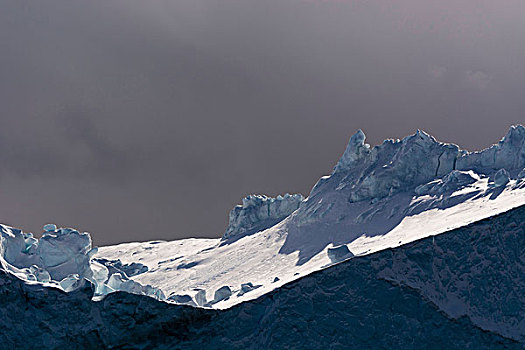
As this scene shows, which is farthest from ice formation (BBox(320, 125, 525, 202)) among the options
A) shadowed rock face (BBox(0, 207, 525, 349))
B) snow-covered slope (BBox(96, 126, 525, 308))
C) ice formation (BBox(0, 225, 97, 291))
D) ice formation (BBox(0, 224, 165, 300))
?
ice formation (BBox(0, 225, 97, 291))

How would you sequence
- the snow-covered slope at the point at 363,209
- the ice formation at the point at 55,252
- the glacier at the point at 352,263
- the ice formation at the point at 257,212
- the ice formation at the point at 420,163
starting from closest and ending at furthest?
the glacier at the point at 352,263
the snow-covered slope at the point at 363,209
the ice formation at the point at 55,252
the ice formation at the point at 420,163
the ice formation at the point at 257,212

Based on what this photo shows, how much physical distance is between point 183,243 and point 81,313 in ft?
102

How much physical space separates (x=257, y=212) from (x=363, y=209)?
1240cm

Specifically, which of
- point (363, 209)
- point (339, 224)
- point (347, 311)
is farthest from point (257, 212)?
point (347, 311)

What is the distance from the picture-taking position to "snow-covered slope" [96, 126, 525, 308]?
19.5 m

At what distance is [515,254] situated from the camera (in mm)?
13594

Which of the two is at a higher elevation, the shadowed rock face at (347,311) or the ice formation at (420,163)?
the ice formation at (420,163)

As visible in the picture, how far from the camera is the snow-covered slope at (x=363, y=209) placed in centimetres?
1952

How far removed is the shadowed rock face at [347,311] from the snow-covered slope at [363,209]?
316 centimetres

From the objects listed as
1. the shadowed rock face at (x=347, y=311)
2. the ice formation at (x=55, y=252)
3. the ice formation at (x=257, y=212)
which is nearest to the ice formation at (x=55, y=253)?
the ice formation at (x=55, y=252)

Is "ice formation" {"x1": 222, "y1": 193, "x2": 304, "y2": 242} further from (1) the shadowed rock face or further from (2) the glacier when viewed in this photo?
(1) the shadowed rock face

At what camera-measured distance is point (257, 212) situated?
35.9 m

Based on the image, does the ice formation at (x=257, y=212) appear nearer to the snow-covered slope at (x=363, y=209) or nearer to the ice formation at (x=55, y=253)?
the snow-covered slope at (x=363, y=209)

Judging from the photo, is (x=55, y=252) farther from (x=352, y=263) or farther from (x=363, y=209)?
(x=352, y=263)
